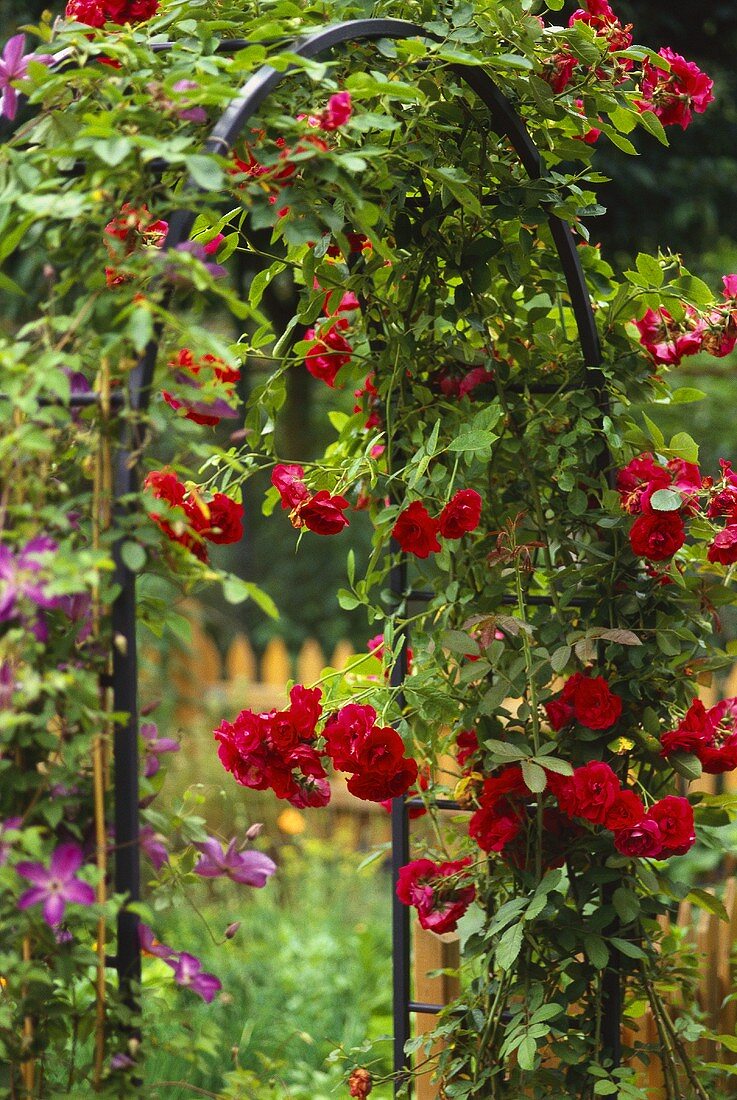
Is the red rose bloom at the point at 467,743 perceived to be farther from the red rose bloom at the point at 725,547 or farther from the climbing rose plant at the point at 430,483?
the red rose bloom at the point at 725,547

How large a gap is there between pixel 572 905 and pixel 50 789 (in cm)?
102

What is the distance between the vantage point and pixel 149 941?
4.10ft

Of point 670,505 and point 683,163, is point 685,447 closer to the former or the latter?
point 670,505

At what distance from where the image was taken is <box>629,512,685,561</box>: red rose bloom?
5.62 ft

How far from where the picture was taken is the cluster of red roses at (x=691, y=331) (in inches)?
75.2

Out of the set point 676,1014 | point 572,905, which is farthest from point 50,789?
point 676,1014

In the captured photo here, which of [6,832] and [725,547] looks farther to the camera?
[725,547]

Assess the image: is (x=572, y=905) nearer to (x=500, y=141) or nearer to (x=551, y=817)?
(x=551, y=817)

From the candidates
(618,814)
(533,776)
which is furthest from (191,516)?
(618,814)

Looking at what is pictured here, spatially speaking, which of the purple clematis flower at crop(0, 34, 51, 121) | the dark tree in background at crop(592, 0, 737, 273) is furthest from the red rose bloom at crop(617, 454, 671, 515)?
the dark tree in background at crop(592, 0, 737, 273)

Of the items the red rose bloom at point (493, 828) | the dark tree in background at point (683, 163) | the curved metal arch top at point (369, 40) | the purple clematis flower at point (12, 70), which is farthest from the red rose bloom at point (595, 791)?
the dark tree in background at point (683, 163)

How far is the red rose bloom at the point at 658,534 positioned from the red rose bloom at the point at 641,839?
363mm

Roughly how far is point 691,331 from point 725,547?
0.37 meters

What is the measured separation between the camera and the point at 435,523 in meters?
1.74
